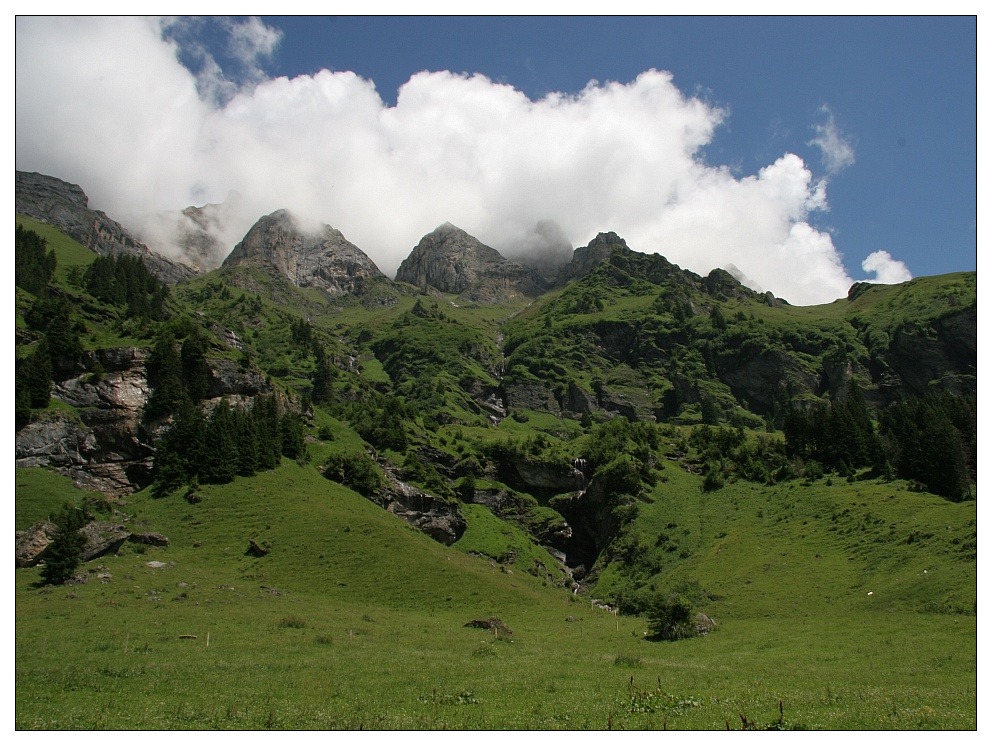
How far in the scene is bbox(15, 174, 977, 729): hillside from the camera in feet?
96.2

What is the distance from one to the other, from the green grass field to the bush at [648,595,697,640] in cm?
244

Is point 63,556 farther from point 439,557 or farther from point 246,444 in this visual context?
point 439,557

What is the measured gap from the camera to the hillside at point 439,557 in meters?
29.3

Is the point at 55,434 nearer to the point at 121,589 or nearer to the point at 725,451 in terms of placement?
the point at 121,589

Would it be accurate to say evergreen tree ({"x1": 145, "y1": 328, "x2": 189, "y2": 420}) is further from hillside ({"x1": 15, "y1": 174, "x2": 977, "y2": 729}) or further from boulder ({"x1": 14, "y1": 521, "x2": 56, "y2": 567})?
boulder ({"x1": 14, "y1": 521, "x2": 56, "y2": 567})

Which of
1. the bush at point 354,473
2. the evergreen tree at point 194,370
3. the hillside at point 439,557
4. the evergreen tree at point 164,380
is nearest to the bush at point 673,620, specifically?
the hillside at point 439,557

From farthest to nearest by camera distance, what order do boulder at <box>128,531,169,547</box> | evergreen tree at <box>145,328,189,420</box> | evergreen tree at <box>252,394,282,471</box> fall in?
evergreen tree at <box>145,328,189,420</box>
evergreen tree at <box>252,394,282,471</box>
boulder at <box>128,531,169,547</box>

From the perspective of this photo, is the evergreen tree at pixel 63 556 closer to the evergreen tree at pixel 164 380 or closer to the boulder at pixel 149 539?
the boulder at pixel 149 539

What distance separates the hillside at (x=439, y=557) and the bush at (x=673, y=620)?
2228 millimetres

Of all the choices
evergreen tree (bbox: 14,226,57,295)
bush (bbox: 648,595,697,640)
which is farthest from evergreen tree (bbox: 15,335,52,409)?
bush (bbox: 648,595,697,640)

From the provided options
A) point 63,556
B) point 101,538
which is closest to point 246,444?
point 101,538

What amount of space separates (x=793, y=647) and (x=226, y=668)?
147ft

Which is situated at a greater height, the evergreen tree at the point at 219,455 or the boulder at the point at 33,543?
the evergreen tree at the point at 219,455

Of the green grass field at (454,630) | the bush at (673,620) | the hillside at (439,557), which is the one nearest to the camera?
the green grass field at (454,630)
